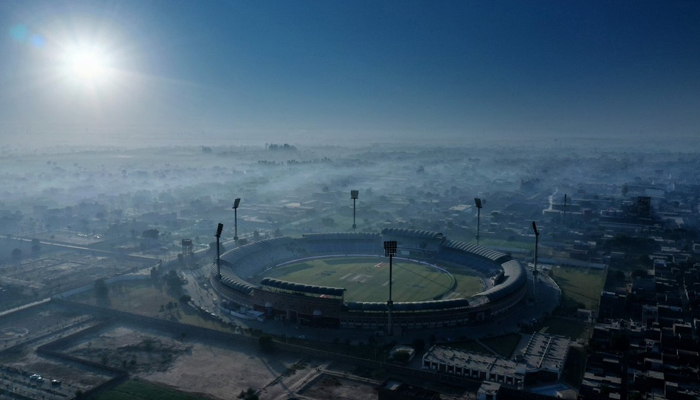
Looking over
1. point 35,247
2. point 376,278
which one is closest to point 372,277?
point 376,278

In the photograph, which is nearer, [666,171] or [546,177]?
[546,177]

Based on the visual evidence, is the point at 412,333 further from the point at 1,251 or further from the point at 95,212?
the point at 95,212

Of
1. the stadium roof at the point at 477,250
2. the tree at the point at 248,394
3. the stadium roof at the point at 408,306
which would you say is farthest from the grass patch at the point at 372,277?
the tree at the point at 248,394

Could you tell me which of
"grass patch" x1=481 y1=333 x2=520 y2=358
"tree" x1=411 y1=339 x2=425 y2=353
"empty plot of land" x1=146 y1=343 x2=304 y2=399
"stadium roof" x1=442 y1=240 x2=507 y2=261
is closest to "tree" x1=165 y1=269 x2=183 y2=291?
"empty plot of land" x1=146 y1=343 x2=304 y2=399

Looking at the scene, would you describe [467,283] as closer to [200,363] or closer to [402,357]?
[402,357]

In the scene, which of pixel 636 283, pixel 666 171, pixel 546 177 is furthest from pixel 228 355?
pixel 666 171
